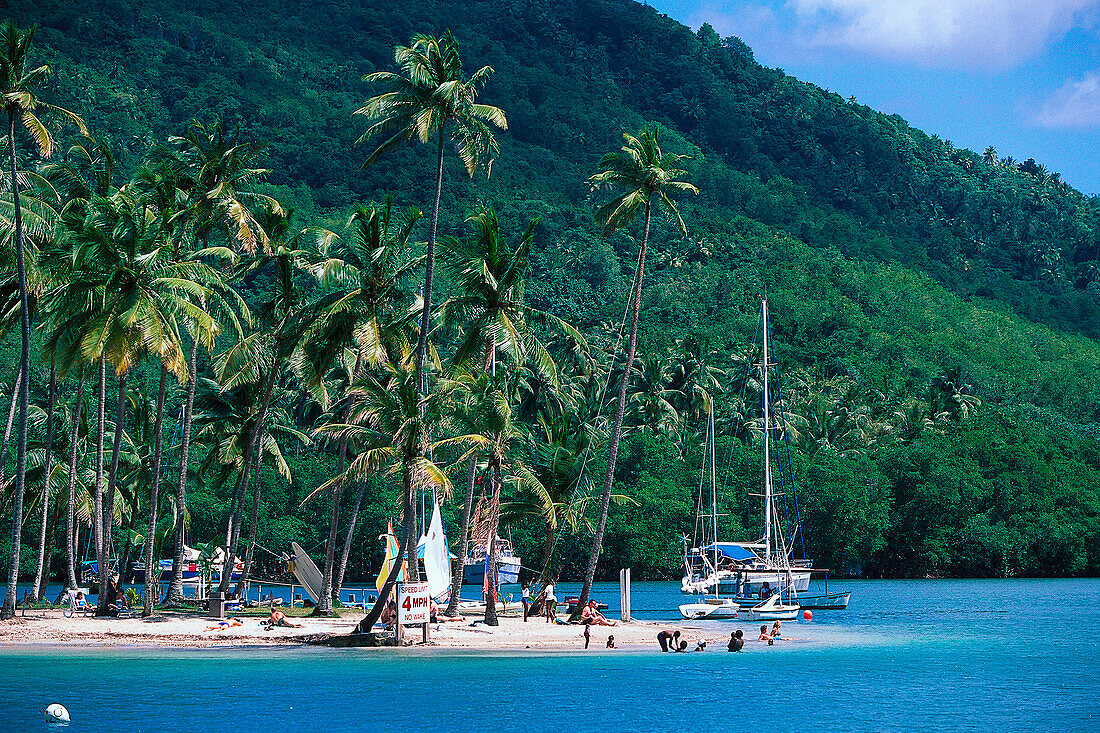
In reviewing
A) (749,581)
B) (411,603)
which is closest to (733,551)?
(749,581)

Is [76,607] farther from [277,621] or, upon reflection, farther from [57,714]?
[57,714]

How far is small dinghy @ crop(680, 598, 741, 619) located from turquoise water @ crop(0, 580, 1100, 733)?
440 inches

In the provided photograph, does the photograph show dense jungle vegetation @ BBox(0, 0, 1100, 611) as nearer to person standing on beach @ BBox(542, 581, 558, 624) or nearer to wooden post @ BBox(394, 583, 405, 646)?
person standing on beach @ BBox(542, 581, 558, 624)

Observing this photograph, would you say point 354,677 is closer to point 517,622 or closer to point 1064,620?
point 517,622

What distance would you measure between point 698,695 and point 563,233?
135m

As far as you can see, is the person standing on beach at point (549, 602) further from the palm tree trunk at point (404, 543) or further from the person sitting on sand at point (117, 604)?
the person sitting on sand at point (117, 604)

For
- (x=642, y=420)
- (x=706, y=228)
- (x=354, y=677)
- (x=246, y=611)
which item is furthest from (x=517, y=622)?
(x=706, y=228)

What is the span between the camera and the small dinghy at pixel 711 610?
56531 mm

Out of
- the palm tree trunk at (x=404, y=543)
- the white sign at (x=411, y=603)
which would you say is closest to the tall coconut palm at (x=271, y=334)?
the palm tree trunk at (x=404, y=543)

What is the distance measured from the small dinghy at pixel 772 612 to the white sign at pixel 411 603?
77.6ft

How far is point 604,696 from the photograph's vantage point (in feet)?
100

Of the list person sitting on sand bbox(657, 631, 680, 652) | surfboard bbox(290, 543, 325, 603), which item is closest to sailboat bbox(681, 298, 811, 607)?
person sitting on sand bbox(657, 631, 680, 652)

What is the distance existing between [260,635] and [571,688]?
13.0 m

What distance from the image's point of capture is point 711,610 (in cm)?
5694
